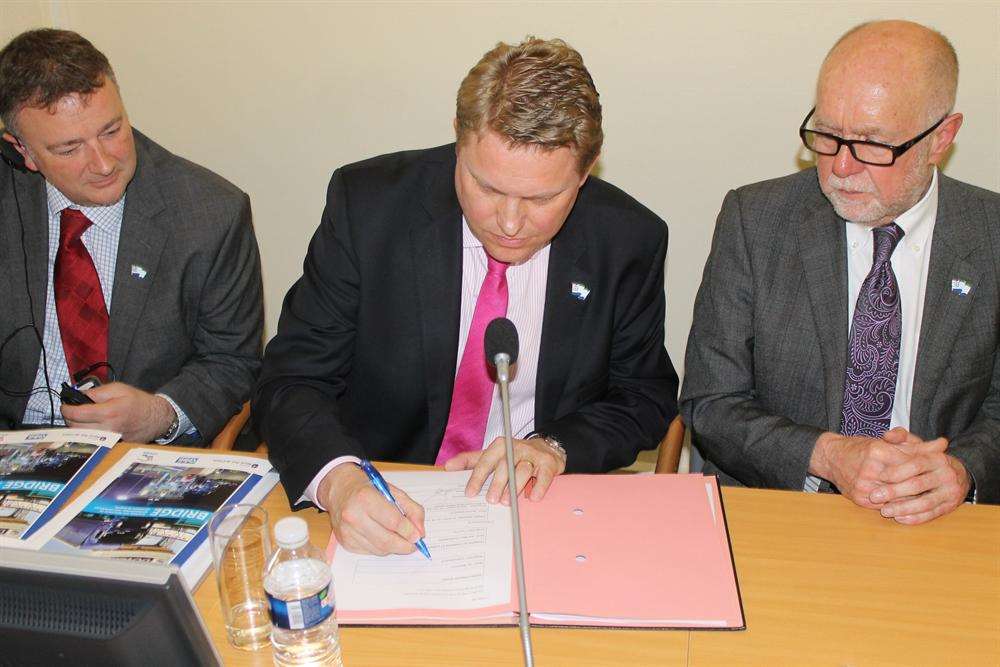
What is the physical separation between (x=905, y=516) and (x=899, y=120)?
3.03 feet

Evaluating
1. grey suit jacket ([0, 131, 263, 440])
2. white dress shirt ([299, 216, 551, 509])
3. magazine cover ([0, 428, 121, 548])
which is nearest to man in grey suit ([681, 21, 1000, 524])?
white dress shirt ([299, 216, 551, 509])

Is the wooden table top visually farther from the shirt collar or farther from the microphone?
the shirt collar

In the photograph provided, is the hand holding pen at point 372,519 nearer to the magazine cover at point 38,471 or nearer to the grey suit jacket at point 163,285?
the magazine cover at point 38,471

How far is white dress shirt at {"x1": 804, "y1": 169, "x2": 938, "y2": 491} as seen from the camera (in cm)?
249

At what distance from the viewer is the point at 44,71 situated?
2.59 meters

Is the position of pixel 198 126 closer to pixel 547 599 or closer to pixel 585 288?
pixel 585 288

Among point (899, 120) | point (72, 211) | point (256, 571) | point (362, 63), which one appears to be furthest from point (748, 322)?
point (72, 211)

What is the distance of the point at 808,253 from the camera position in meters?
2.52

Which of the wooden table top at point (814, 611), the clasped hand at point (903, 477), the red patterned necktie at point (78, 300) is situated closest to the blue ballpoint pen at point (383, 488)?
the wooden table top at point (814, 611)

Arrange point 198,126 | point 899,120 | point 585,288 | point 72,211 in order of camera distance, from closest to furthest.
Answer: point 899,120, point 585,288, point 72,211, point 198,126

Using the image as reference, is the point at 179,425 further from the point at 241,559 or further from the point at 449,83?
the point at 449,83

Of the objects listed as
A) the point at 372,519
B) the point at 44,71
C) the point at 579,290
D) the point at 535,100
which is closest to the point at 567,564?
the point at 372,519

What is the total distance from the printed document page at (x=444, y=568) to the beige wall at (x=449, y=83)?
5.57 feet

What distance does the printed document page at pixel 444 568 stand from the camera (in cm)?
178
